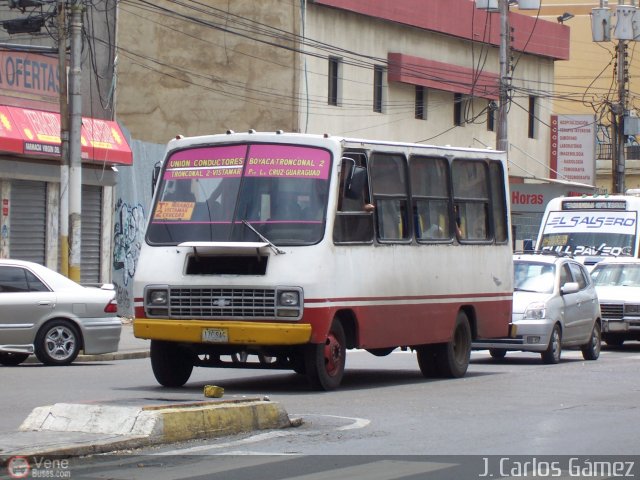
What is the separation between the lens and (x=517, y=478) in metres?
8.96

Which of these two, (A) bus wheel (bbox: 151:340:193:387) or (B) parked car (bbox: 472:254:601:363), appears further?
(B) parked car (bbox: 472:254:601:363)

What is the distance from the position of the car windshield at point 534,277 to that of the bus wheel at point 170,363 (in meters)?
7.26

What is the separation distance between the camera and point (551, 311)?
20.4 meters

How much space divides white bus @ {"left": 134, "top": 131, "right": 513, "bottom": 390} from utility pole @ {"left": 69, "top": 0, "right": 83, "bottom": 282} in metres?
6.82

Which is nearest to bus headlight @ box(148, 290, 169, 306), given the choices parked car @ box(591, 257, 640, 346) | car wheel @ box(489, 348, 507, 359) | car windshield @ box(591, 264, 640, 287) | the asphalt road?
the asphalt road

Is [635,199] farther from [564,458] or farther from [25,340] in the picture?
[564,458]

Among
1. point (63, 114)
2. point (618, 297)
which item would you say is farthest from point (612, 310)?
point (63, 114)

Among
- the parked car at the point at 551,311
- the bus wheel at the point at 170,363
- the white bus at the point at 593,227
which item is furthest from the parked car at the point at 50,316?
the white bus at the point at 593,227

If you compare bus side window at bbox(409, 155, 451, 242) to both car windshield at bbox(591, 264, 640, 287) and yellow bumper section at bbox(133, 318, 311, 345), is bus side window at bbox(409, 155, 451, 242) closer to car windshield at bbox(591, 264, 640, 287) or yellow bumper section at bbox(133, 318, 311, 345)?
yellow bumper section at bbox(133, 318, 311, 345)

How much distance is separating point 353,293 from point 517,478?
20.5ft

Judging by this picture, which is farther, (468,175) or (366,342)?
(468,175)

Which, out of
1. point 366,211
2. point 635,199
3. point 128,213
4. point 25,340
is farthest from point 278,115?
point 366,211

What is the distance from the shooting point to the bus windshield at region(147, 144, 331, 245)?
47.9 feet

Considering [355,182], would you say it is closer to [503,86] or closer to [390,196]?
[390,196]
